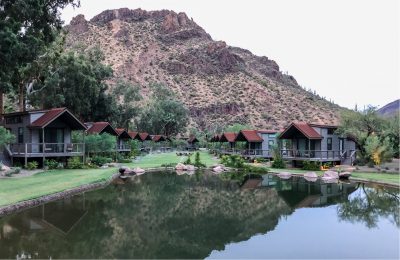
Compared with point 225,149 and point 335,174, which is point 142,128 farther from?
point 335,174

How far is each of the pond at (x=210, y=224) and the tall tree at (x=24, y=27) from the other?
10.7 m

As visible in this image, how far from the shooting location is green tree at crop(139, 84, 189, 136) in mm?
93750

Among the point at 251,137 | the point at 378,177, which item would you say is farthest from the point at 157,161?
the point at 378,177

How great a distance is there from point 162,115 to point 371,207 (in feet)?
249

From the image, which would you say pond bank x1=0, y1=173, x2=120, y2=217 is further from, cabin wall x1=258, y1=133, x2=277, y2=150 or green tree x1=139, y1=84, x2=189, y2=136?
green tree x1=139, y1=84, x2=189, y2=136

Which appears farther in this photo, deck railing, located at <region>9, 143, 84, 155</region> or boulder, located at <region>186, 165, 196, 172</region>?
boulder, located at <region>186, 165, 196, 172</region>

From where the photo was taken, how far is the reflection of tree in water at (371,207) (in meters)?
17.9

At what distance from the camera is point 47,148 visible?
35.7 metres

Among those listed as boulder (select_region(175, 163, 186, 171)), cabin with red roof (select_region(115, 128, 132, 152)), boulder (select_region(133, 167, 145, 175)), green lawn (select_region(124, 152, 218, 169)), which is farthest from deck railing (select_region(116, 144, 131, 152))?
boulder (select_region(133, 167, 145, 175))

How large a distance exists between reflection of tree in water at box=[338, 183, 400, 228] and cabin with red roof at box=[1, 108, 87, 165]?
82.2 feet

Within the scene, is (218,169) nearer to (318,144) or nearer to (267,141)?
(318,144)

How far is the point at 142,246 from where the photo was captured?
13.4 metres

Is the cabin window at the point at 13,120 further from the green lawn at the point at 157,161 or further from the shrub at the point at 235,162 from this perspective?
the shrub at the point at 235,162

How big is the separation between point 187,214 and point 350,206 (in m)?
9.01
